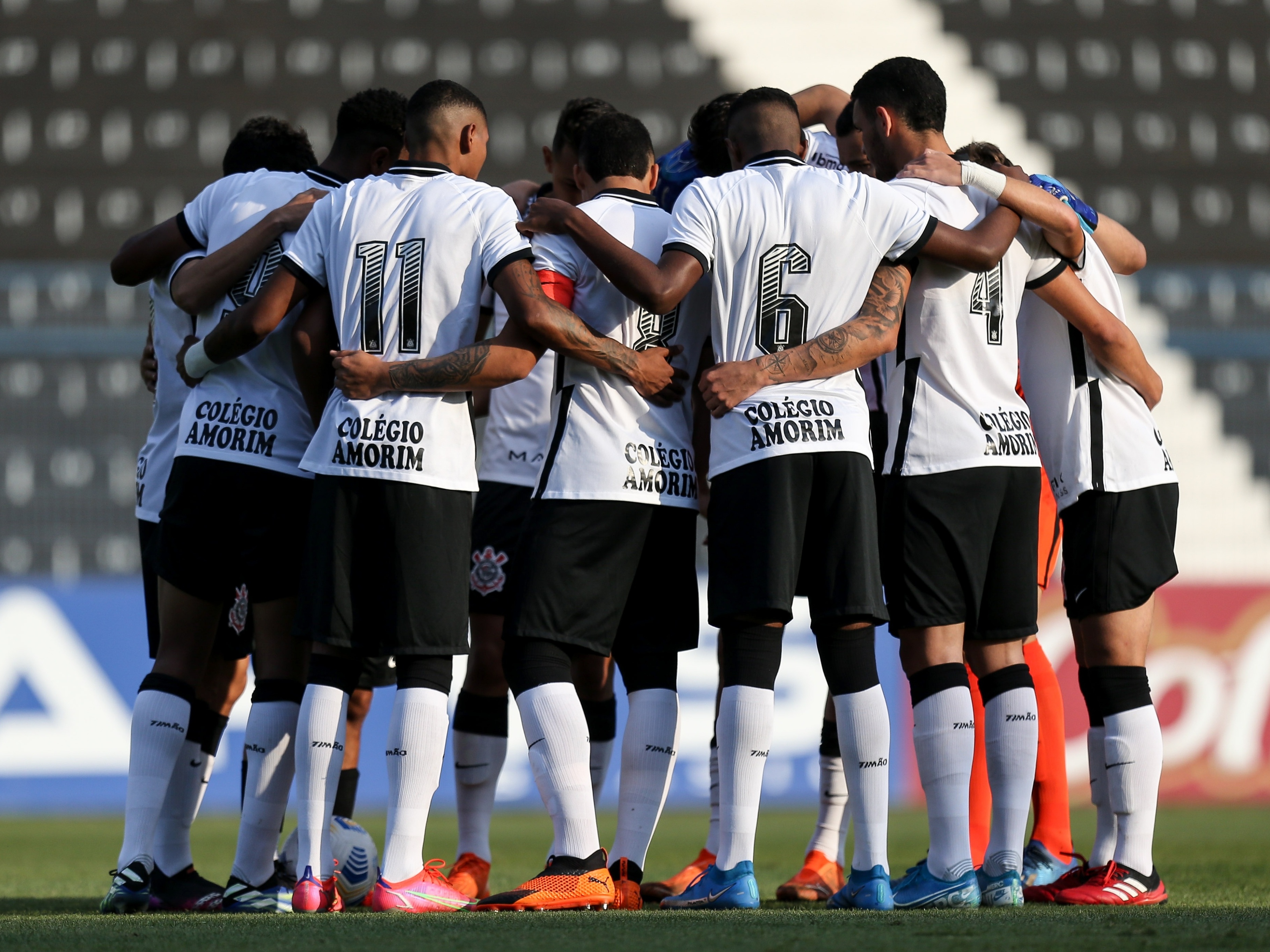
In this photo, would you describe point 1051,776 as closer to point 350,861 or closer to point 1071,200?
point 1071,200

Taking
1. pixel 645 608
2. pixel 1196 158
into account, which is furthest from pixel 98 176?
pixel 645 608

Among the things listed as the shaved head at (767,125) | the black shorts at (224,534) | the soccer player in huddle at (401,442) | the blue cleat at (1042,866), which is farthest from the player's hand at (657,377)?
the blue cleat at (1042,866)

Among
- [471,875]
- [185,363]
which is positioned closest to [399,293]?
[185,363]

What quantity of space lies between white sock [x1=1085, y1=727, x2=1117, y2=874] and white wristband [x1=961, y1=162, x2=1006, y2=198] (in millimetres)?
1530

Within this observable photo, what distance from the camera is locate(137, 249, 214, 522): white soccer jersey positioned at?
4.69 meters

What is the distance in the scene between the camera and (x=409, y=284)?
13.3ft

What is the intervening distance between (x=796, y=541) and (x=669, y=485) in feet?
1.32

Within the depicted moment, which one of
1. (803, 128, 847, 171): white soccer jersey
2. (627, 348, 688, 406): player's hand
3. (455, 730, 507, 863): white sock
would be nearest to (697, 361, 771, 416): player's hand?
(627, 348, 688, 406): player's hand

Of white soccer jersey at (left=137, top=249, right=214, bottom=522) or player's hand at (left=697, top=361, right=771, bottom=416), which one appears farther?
white soccer jersey at (left=137, top=249, right=214, bottom=522)

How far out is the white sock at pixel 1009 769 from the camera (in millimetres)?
3955

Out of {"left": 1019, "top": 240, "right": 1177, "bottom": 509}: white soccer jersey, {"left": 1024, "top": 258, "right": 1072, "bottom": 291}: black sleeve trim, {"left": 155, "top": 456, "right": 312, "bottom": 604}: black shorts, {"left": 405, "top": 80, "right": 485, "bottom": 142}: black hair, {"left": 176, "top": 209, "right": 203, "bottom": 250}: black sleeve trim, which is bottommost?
{"left": 155, "top": 456, "right": 312, "bottom": 604}: black shorts

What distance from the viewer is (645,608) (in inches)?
163

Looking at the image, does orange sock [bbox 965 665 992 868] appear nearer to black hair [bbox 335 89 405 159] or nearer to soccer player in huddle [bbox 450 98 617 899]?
soccer player in huddle [bbox 450 98 617 899]

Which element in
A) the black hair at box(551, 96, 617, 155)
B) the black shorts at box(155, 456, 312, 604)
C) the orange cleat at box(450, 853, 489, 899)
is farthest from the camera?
the black hair at box(551, 96, 617, 155)
